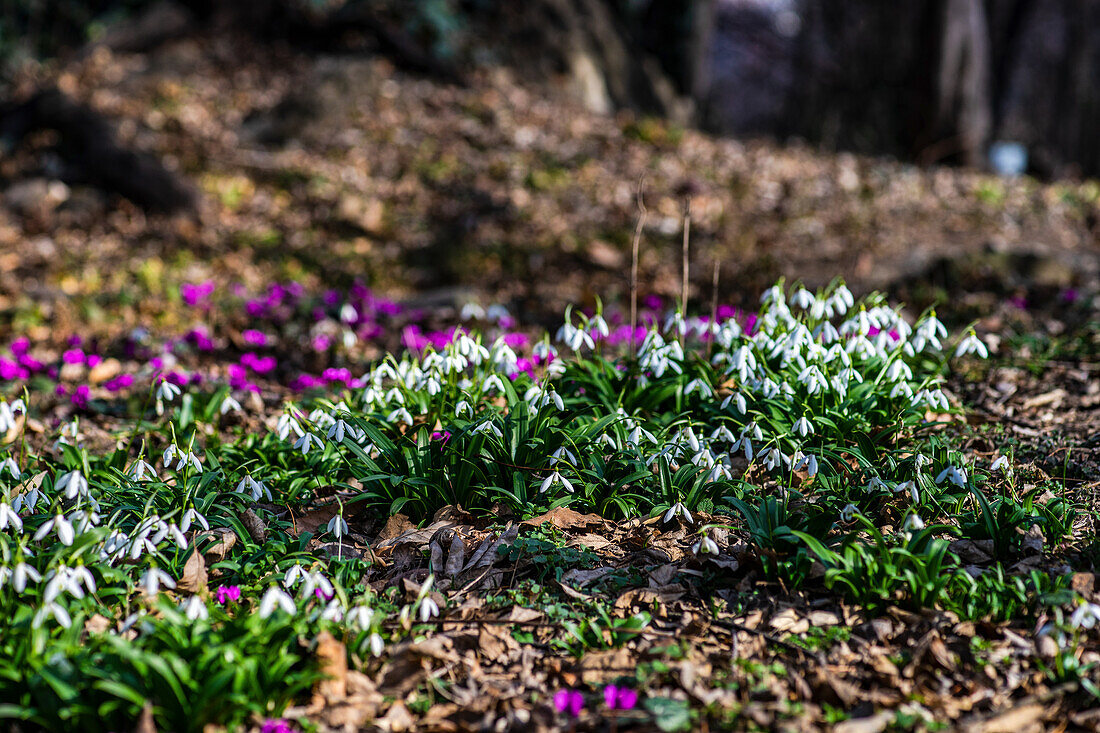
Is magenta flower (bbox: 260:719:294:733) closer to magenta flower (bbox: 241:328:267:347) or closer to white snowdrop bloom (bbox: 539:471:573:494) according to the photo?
white snowdrop bloom (bbox: 539:471:573:494)

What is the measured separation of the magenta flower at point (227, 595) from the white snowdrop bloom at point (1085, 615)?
2.35 m

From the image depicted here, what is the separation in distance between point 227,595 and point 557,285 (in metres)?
4.58

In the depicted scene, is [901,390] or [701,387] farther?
Result: [701,387]

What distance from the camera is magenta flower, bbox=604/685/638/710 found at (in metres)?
1.96

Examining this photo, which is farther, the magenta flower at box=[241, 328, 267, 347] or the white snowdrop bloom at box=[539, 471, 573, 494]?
the magenta flower at box=[241, 328, 267, 347]

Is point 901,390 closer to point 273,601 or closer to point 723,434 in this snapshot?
point 723,434

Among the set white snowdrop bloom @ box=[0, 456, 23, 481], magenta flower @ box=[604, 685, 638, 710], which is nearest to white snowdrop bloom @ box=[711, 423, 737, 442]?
magenta flower @ box=[604, 685, 638, 710]

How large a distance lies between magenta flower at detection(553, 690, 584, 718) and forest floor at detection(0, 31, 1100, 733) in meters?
0.05

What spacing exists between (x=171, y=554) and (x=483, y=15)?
10.9 metres

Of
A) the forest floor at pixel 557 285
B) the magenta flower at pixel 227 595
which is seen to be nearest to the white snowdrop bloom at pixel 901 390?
the forest floor at pixel 557 285

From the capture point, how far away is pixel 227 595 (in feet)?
7.88

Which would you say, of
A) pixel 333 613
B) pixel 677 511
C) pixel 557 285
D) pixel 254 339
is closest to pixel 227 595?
pixel 333 613

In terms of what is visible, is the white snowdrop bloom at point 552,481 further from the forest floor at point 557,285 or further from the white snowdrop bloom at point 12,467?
the white snowdrop bloom at point 12,467

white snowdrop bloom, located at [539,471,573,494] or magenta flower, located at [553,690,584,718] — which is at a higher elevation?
white snowdrop bloom, located at [539,471,573,494]
